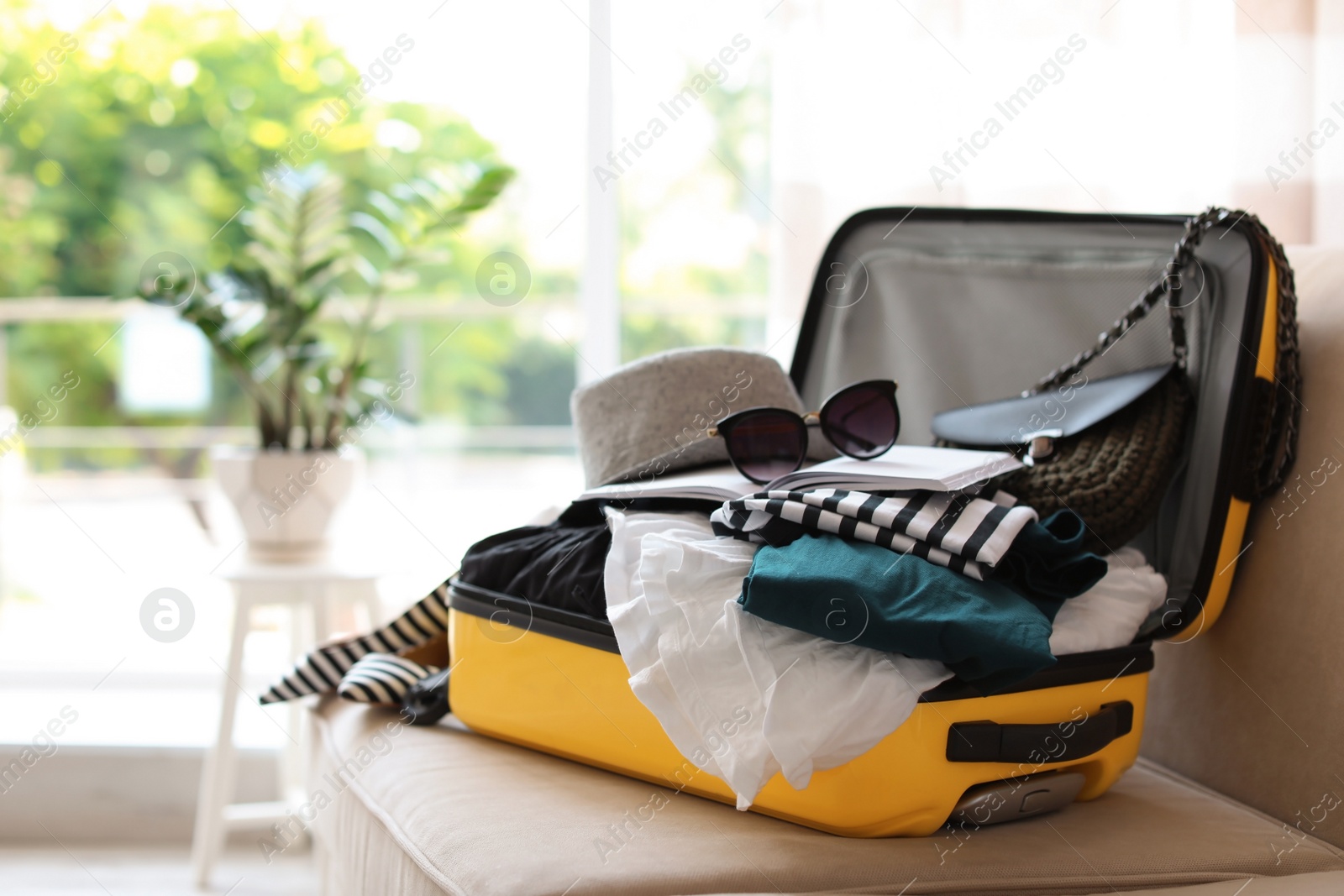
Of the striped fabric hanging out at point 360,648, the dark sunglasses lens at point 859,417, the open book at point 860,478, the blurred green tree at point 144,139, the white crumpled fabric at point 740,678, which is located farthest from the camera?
the blurred green tree at point 144,139

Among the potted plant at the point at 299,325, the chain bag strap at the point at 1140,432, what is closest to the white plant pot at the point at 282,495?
the potted plant at the point at 299,325

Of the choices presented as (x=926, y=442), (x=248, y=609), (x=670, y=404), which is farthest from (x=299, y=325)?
(x=926, y=442)

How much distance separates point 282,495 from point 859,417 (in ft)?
2.78

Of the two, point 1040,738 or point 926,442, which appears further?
point 926,442

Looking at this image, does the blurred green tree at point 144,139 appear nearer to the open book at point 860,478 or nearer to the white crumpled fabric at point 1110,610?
the open book at point 860,478

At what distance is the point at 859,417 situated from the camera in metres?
0.70

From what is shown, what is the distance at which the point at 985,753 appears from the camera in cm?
53

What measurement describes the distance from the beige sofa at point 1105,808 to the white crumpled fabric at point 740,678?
56mm

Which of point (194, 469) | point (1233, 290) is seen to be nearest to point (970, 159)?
point (1233, 290)

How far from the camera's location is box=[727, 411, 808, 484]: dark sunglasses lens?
0.68 m

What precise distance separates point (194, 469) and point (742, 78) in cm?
183

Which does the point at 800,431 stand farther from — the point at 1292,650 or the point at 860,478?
the point at 1292,650

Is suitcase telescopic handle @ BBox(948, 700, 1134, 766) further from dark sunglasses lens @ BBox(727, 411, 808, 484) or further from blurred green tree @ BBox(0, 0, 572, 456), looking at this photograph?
blurred green tree @ BBox(0, 0, 572, 456)

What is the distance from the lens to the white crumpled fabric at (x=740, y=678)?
0.48 m
